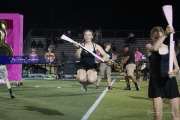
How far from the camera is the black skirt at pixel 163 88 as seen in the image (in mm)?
9773

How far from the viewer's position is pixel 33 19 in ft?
137

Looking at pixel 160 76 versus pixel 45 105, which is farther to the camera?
pixel 45 105

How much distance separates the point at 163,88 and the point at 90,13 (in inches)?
1299

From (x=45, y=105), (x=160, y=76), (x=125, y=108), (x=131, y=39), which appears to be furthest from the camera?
(x=131, y=39)

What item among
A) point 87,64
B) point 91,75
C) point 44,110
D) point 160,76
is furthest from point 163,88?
point 44,110

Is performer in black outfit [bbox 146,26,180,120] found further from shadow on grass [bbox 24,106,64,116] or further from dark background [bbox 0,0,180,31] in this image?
dark background [bbox 0,0,180,31]

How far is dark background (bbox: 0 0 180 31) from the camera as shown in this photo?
137 feet

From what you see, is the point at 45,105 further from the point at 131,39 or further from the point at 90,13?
the point at 90,13

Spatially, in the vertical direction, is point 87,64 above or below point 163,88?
above

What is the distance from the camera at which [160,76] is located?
974 cm

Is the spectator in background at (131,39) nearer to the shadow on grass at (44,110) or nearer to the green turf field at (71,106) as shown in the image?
the green turf field at (71,106)

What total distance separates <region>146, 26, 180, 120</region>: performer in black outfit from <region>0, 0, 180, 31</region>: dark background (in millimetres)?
31493

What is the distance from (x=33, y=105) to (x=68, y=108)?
1.25 meters

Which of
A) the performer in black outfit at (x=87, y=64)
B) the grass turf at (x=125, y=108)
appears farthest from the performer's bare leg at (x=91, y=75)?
the grass turf at (x=125, y=108)
